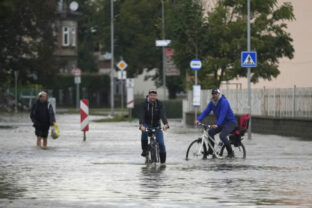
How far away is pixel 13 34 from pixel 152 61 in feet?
59.7

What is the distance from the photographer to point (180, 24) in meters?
44.8

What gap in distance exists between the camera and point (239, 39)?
149 feet

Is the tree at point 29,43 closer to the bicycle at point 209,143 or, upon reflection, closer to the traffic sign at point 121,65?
the traffic sign at point 121,65

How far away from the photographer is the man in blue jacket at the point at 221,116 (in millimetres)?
21016

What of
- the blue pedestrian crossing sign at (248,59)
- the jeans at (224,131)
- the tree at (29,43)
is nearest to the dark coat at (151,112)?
the jeans at (224,131)

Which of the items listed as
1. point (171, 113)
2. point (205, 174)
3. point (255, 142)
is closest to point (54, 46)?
point (171, 113)

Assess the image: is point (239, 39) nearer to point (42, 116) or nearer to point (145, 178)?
point (42, 116)

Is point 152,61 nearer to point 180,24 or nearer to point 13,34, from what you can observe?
point 13,34

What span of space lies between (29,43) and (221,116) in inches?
1931

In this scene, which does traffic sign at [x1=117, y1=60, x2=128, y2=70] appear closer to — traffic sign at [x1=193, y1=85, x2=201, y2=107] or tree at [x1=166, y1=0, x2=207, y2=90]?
tree at [x1=166, y1=0, x2=207, y2=90]

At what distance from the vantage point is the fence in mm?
32938

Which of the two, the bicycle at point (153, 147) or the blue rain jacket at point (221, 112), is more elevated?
the blue rain jacket at point (221, 112)

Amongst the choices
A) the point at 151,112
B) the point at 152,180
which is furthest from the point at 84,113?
the point at 152,180

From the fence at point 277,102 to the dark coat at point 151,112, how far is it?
44.6ft
